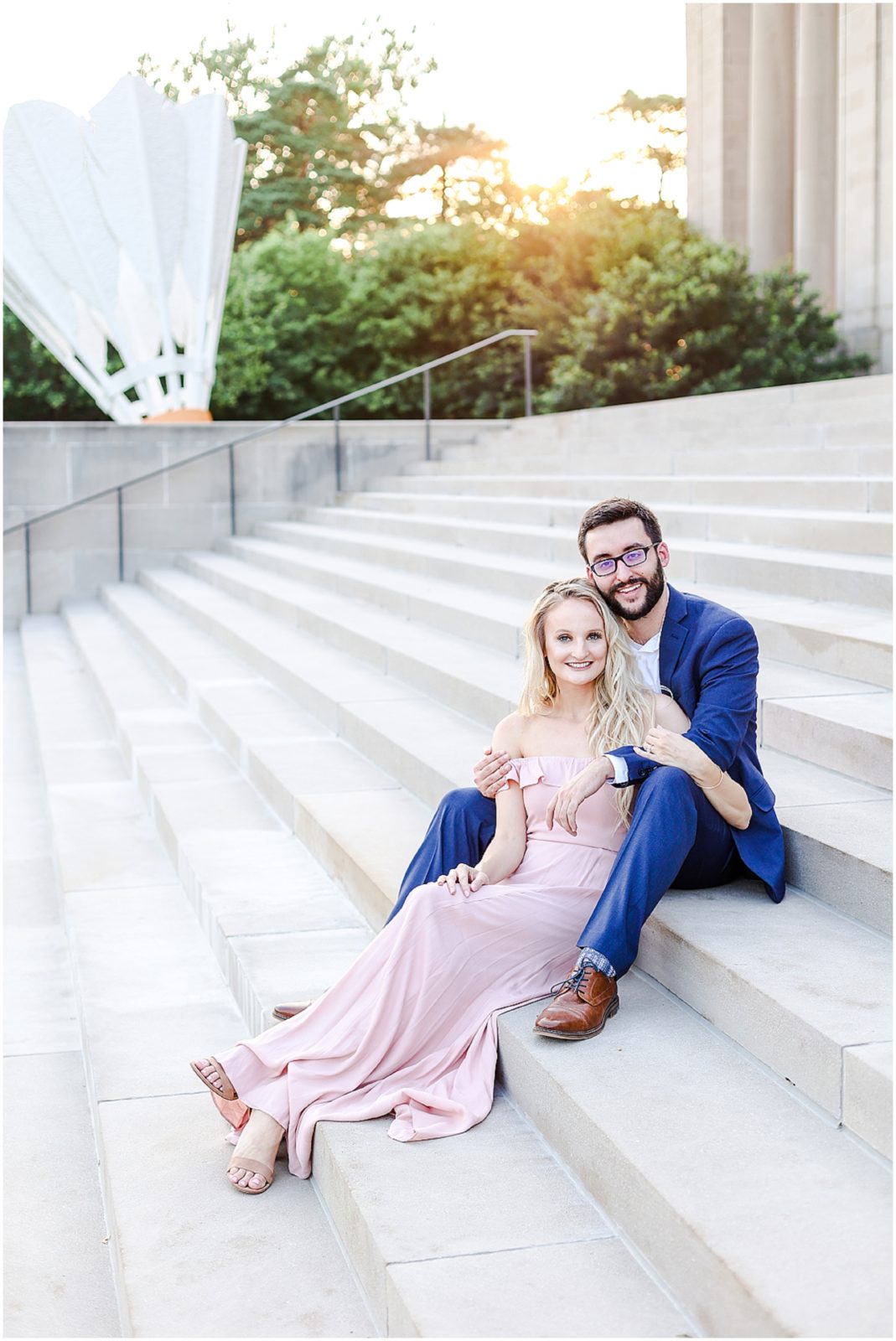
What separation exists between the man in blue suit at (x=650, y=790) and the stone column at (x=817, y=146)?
14.1m

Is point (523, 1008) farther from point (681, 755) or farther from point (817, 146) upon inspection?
point (817, 146)

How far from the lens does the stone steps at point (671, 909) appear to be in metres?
2.65

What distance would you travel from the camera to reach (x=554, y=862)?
10.9ft

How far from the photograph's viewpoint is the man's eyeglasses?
11.1 ft

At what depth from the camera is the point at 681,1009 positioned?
309cm

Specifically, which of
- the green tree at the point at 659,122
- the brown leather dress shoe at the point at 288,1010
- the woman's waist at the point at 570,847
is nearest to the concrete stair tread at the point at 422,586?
the woman's waist at the point at 570,847

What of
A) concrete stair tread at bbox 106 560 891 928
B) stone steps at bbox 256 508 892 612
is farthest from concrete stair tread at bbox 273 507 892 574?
concrete stair tread at bbox 106 560 891 928

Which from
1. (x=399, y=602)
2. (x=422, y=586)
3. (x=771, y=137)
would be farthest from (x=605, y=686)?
(x=771, y=137)

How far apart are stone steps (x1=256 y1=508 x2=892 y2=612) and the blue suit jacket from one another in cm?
185

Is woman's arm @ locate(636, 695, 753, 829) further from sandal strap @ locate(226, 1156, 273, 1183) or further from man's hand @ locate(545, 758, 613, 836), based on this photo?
sandal strap @ locate(226, 1156, 273, 1183)

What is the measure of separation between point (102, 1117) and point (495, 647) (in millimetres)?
3658

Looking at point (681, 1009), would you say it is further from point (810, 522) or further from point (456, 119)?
point (456, 119)

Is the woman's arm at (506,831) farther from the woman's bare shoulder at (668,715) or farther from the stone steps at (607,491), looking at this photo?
the stone steps at (607,491)

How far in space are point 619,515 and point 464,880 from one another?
95 centimetres
